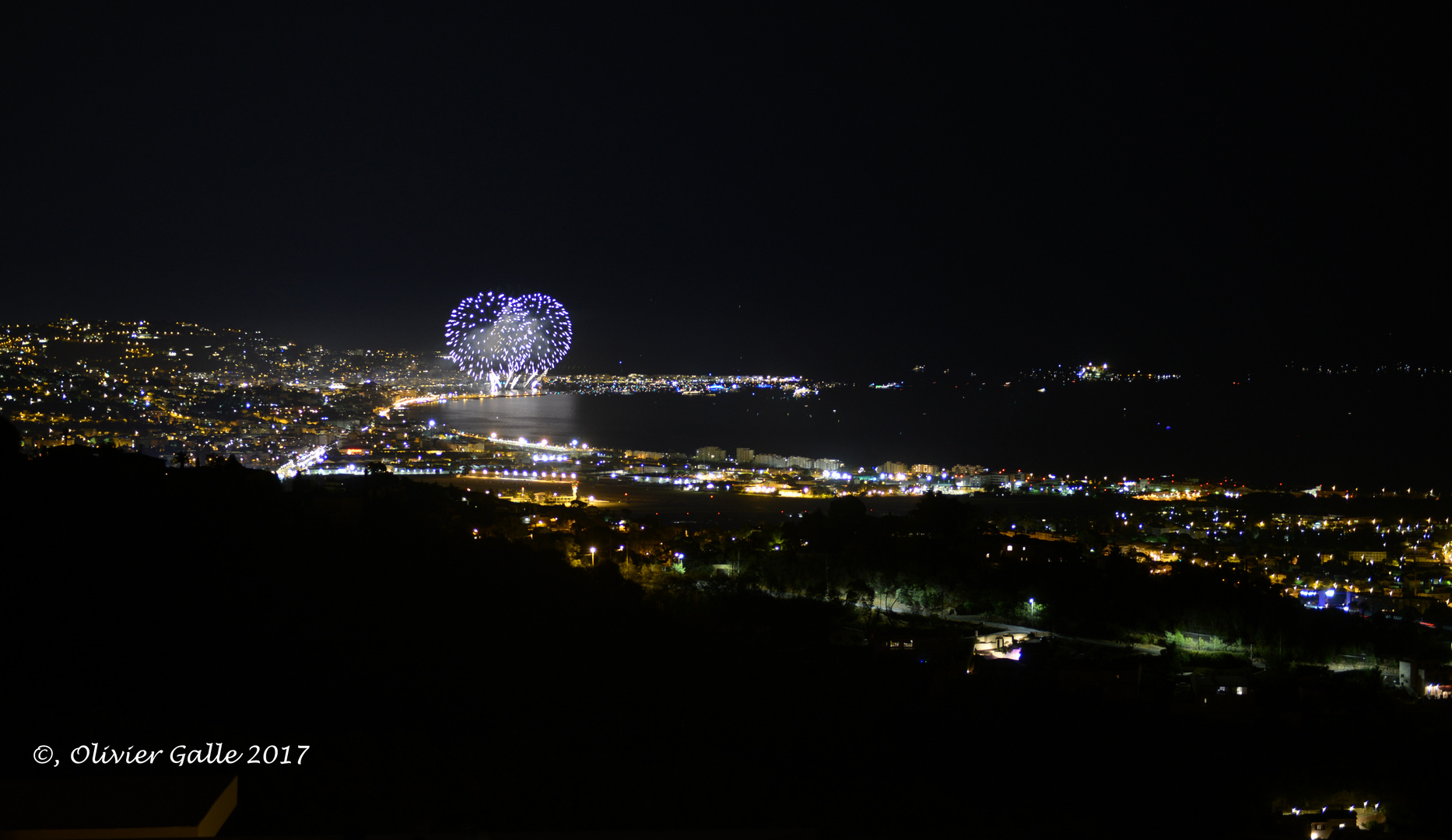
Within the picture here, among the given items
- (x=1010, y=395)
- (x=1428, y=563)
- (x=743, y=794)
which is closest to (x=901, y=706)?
(x=743, y=794)

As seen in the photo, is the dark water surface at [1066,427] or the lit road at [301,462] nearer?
the lit road at [301,462]

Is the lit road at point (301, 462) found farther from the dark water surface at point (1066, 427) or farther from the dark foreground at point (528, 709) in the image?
the dark foreground at point (528, 709)

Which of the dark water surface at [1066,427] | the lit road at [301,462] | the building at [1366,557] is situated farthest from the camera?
the dark water surface at [1066,427]

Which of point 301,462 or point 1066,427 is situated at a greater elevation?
point 1066,427

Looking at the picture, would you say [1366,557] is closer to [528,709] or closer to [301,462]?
[528,709]

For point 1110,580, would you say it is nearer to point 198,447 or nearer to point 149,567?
point 149,567

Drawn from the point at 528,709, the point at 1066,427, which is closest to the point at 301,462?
the point at 528,709

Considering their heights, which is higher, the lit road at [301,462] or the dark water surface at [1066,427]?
the dark water surface at [1066,427]

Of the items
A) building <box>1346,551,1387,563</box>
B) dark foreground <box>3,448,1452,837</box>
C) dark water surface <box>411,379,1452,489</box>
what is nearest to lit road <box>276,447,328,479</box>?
dark water surface <box>411,379,1452,489</box>

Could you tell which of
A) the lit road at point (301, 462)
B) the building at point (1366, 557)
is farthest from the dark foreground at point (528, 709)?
the lit road at point (301, 462)
